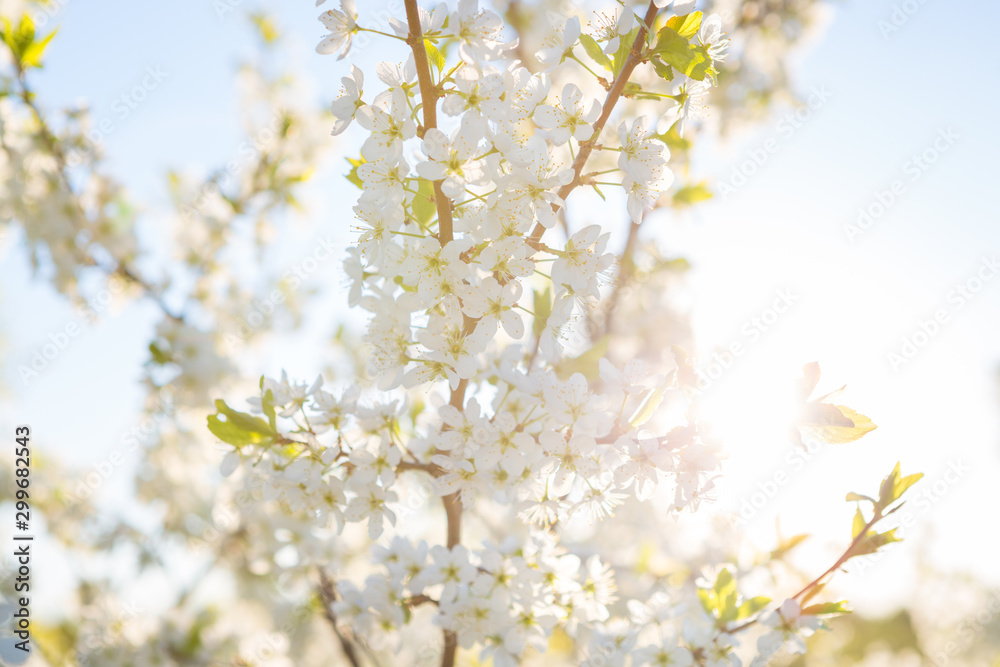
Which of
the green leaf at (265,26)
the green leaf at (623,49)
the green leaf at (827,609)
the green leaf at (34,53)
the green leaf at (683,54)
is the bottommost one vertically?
the green leaf at (827,609)

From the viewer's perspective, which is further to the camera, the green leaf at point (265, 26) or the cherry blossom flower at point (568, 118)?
the green leaf at point (265, 26)

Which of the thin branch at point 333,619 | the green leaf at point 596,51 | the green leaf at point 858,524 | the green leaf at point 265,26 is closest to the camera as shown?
the green leaf at point 596,51

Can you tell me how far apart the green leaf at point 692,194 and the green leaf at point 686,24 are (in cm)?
127

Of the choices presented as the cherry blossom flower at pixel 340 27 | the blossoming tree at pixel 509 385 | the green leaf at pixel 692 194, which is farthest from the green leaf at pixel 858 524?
the cherry blossom flower at pixel 340 27

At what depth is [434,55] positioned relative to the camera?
1.12 metres

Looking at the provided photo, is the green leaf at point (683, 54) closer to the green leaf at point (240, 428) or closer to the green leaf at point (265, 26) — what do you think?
the green leaf at point (240, 428)

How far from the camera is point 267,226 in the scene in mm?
3768

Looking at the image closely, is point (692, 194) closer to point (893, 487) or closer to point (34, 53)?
point (893, 487)

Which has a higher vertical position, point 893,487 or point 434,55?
point 434,55

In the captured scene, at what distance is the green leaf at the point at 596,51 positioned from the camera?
1210mm

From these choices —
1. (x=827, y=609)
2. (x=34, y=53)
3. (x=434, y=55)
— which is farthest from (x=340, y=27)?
(x=34, y=53)

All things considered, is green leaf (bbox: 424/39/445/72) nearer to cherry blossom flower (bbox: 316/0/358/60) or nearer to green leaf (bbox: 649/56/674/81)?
cherry blossom flower (bbox: 316/0/358/60)

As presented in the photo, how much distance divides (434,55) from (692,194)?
1552mm

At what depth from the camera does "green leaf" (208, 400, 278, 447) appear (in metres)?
1.41
